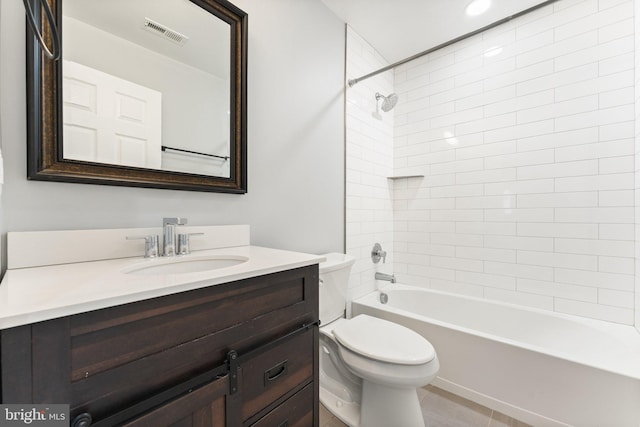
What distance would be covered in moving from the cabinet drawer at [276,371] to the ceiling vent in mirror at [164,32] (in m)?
1.31

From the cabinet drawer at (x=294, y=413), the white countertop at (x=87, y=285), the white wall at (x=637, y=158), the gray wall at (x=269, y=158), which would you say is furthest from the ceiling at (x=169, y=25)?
the white wall at (x=637, y=158)

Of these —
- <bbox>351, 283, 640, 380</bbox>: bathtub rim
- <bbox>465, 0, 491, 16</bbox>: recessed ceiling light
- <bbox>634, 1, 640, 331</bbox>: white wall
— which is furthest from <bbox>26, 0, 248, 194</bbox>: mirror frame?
<bbox>634, 1, 640, 331</bbox>: white wall

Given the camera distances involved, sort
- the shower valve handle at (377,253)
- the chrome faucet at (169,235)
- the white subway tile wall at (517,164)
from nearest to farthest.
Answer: the chrome faucet at (169,235) < the white subway tile wall at (517,164) < the shower valve handle at (377,253)

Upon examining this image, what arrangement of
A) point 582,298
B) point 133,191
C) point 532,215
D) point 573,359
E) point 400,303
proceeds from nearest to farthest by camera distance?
point 133,191 → point 573,359 → point 582,298 → point 532,215 → point 400,303

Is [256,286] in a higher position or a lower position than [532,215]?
lower

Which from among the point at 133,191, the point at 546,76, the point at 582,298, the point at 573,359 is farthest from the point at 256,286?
the point at 546,76

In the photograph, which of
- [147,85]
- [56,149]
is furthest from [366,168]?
[56,149]

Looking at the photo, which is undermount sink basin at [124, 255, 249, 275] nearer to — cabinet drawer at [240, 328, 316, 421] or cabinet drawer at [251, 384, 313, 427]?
cabinet drawer at [240, 328, 316, 421]

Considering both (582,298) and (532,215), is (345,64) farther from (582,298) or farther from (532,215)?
(582,298)

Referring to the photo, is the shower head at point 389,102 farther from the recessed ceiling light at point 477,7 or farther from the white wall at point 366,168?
the recessed ceiling light at point 477,7

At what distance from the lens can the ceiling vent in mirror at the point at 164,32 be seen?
109cm

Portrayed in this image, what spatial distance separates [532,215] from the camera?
74.5 inches

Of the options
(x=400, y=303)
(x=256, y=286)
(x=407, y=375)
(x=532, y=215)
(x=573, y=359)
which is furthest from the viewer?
(x=400, y=303)

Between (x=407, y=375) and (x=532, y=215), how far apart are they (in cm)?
152
